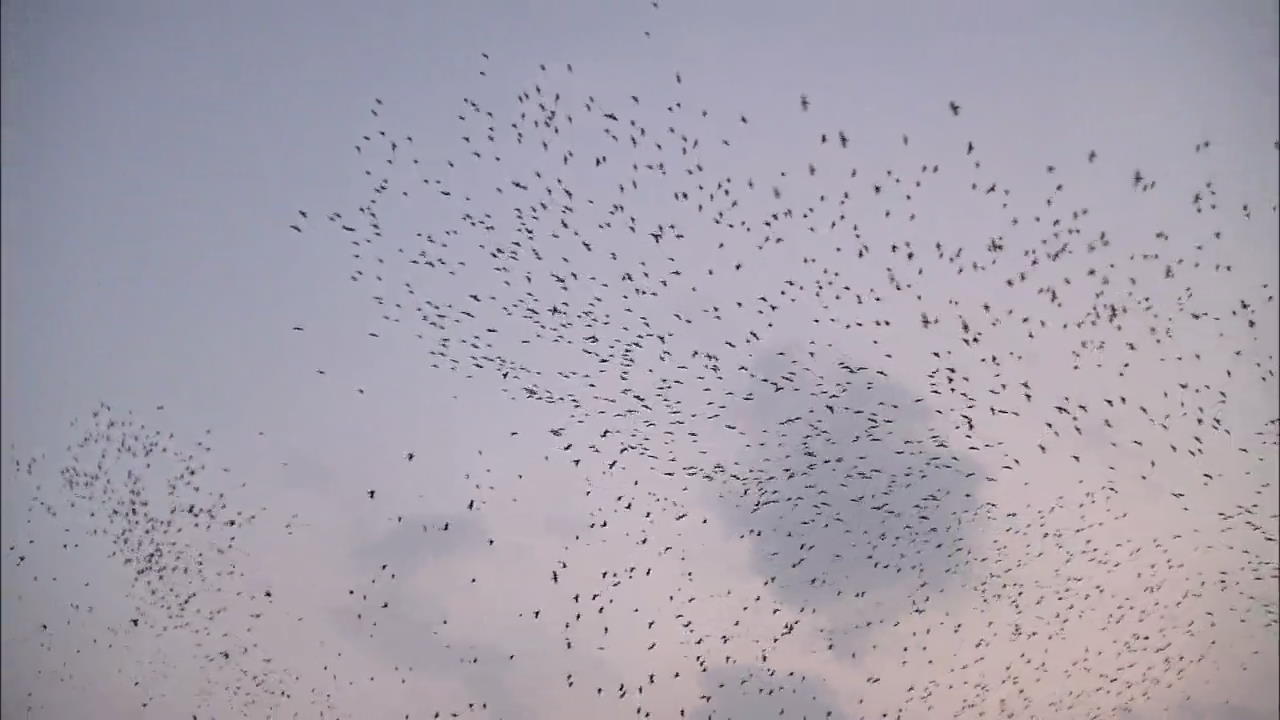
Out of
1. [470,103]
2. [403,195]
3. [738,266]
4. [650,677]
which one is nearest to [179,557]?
[403,195]

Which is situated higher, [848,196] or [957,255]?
[848,196]

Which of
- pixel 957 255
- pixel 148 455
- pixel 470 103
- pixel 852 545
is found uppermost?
pixel 470 103

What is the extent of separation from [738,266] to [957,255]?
428cm

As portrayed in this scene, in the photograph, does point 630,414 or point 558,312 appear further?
point 630,414

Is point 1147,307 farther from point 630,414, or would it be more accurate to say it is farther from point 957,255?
point 630,414

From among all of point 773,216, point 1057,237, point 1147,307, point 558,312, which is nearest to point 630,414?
point 558,312

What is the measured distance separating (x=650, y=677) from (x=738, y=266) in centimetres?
947

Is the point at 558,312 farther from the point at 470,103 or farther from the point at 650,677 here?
the point at 650,677

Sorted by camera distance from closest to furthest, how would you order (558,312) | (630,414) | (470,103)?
(470,103), (558,312), (630,414)

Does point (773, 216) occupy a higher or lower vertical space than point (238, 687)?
higher

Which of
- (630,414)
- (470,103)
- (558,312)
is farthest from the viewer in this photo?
(630,414)

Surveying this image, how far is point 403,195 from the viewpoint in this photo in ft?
53.3

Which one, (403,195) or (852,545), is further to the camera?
(852,545)

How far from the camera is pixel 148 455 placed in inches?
712
